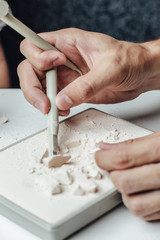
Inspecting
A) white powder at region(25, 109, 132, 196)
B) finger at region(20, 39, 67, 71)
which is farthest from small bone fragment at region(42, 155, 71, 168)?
finger at region(20, 39, 67, 71)

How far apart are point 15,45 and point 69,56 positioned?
0.60 meters

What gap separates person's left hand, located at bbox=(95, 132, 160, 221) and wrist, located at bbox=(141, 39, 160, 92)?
0.90ft

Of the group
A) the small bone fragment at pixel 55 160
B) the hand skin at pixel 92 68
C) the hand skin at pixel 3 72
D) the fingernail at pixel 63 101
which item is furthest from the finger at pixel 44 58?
the hand skin at pixel 3 72

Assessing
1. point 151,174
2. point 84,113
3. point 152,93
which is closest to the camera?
point 151,174

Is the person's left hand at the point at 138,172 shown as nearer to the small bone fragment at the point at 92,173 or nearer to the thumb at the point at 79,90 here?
the small bone fragment at the point at 92,173

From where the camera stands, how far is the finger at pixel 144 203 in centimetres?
48

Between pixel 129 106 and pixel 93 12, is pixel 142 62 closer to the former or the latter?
pixel 129 106

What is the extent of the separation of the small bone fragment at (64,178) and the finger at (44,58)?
0.82 ft

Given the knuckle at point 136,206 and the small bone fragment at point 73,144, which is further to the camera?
the small bone fragment at point 73,144

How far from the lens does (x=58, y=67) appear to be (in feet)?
2.52

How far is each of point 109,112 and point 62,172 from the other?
0.27 metres

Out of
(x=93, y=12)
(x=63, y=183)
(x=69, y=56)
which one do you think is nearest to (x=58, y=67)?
(x=69, y=56)

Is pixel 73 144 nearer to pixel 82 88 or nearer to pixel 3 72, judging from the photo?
pixel 82 88

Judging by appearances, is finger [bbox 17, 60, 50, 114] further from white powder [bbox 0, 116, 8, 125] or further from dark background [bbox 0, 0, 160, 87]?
dark background [bbox 0, 0, 160, 87]
